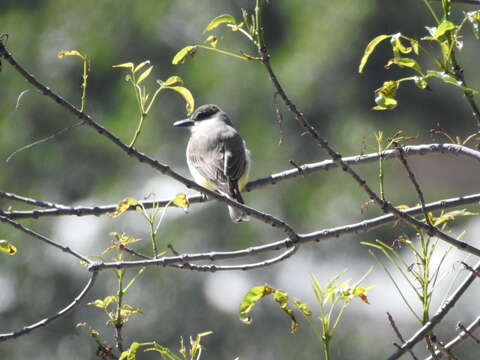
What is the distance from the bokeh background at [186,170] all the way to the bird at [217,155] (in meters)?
1.25

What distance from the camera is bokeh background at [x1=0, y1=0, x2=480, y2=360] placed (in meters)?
6.87

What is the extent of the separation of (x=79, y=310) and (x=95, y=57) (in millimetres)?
2869

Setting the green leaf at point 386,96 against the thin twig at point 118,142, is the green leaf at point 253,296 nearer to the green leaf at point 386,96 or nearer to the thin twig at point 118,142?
the thin twig at point 118,142

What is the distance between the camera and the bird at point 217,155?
440 centimetres

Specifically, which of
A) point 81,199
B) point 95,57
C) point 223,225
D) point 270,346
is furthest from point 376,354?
point 95,57

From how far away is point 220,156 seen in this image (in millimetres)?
4844

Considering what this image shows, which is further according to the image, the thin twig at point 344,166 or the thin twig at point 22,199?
the thin twig at point 22,199

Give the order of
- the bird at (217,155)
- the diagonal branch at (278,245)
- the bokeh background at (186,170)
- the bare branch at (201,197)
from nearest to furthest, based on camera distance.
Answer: the diagonal branch at (278,245), the bare branch at (201,197), the bird at (217,155), the bokeh background at (186,170)

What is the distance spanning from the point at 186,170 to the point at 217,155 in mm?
2805

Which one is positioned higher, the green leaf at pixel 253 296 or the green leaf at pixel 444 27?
the green leaf at pixel 444 27

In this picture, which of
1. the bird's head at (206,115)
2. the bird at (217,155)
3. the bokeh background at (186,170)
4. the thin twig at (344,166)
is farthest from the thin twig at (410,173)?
the bokeh background at (186,170)

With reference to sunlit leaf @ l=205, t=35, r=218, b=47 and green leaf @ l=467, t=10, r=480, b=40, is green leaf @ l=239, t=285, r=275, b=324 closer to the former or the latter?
sunlit leaf @ l=205, t=35, r=218, b=47

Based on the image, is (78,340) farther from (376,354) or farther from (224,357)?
(376,354)

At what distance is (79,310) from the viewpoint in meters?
7.04
